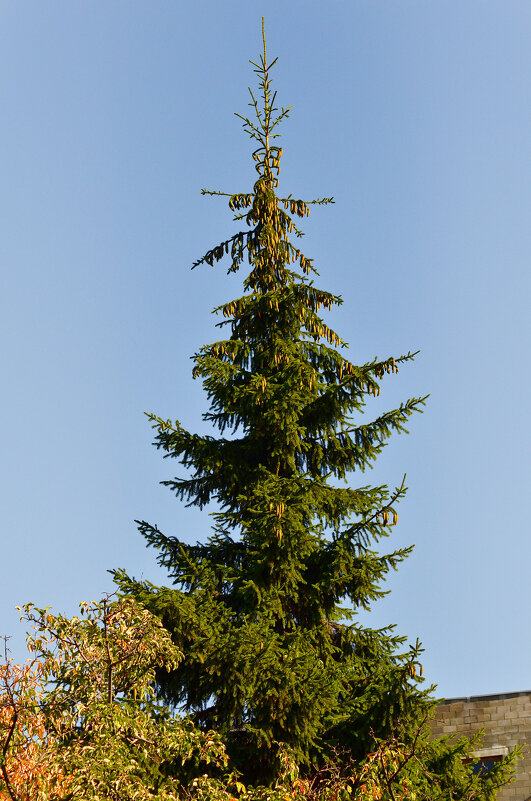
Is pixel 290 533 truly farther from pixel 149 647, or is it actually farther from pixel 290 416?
pixel 149 647

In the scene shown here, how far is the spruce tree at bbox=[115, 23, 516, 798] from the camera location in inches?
563

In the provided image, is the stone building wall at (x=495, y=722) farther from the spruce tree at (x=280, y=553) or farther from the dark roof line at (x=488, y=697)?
the spruce tree at (x=280, y=553)

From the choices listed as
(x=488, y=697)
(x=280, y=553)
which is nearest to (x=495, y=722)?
(x=488, y=697)

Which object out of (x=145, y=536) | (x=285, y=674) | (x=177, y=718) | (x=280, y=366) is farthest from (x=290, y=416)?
(x=177, y=718)

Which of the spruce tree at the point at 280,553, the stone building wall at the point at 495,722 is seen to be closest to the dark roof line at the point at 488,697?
the stone building wall at the point at 495,722

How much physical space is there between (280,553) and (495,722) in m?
8.16

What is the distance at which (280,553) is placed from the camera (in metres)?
16.3

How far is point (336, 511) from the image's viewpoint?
17562 mm

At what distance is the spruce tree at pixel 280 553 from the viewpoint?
14.3m

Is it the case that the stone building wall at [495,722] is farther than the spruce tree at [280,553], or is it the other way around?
the stone building wall at [495,722]

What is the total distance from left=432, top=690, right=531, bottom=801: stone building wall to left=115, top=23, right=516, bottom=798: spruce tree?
216 inches

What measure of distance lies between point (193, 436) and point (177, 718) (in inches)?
230

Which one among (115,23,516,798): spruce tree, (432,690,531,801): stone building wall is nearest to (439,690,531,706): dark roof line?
(432,690,531,801): stone building wall

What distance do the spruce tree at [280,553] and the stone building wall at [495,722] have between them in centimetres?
549
